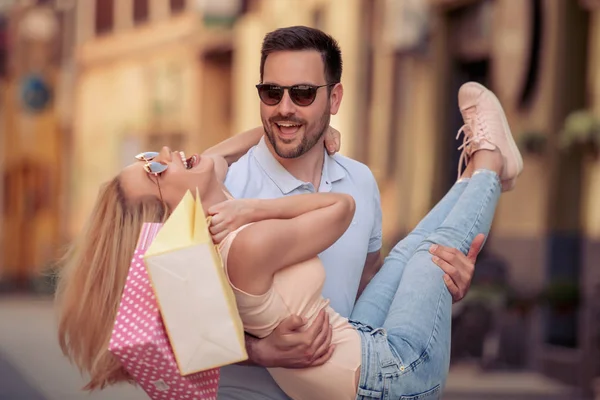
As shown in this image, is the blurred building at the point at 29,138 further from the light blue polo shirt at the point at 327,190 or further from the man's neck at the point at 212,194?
the man's neck at the point at 212,194

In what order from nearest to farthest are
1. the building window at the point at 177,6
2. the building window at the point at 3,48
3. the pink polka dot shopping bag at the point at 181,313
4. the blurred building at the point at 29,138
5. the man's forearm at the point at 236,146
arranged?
the pink polka dot shopping bag at the point at 181,313 < the man's forearm at the point at 236,146 < the building window at the point at 177,6 < the blurred building at the point at 29,138 < the building window at the point at 3,48

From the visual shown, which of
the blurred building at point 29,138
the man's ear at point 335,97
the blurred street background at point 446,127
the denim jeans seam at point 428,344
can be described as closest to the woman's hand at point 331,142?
the man's ear at point 335,97

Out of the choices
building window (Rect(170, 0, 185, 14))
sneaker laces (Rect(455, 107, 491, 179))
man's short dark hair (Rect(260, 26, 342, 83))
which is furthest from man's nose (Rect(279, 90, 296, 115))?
building window (Rect(170, 0, 185, 14))

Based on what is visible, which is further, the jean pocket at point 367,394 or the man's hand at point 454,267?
the man's hand at point 454,267

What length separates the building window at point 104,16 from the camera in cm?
2886

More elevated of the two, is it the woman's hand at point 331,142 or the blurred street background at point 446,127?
the woman's hand at point 331,142

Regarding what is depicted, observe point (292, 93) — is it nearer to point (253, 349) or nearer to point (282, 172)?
point (282, 172)

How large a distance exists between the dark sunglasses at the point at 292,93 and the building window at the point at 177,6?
22161 mm

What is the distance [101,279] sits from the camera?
142 inches

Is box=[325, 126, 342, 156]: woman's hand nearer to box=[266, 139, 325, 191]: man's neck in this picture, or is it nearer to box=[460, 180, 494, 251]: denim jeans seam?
box=[266, 139, 325, 191]: man's neck

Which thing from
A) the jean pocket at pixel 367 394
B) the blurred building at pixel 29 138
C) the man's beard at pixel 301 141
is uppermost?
the man's beard at pixel 301 141

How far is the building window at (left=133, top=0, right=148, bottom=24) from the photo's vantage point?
2744 centimetres

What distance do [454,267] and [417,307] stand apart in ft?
0.73

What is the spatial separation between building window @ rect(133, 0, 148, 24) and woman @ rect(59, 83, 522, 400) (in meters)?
24.0
